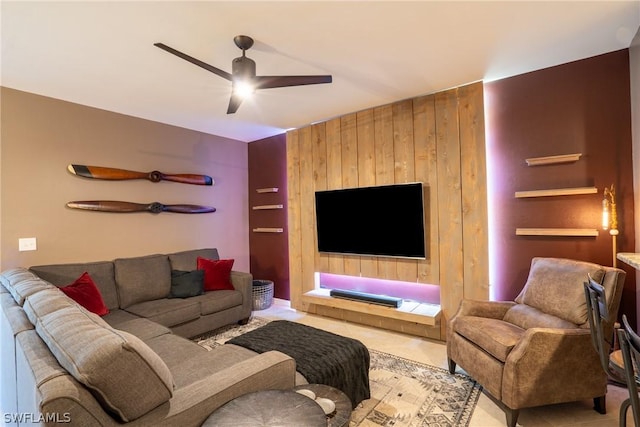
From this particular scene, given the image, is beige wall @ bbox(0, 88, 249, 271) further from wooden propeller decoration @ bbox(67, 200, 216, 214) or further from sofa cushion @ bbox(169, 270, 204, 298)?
sofa cushion @ bbox(169, 270, 204, 298)

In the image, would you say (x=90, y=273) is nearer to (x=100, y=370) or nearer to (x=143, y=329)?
(x=143, y=329)

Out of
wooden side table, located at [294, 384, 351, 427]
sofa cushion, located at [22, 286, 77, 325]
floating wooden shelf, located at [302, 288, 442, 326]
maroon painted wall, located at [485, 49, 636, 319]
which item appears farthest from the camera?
floating wooden shelf, located at [302, 288, 442, 326]

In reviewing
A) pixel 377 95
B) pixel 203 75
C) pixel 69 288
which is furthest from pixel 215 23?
pixel 69 288

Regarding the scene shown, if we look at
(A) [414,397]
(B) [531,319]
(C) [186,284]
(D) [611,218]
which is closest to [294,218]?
(C) [186,284]

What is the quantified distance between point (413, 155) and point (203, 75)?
2285 mm

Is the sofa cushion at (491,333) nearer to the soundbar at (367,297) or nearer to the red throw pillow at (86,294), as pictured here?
the soundbar at (367,297)

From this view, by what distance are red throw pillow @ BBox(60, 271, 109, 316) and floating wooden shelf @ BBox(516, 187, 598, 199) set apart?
4.01 meters

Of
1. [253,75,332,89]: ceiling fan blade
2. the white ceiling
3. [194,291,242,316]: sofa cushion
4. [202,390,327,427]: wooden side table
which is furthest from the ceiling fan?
[194,291,242,316]: sofa cushion

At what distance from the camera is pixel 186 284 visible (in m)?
3.52

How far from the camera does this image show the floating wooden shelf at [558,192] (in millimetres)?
2545

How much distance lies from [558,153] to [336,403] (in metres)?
2.82

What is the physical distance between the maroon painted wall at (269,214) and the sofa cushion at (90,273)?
2.18m

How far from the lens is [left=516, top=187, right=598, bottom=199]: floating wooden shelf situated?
2545mm

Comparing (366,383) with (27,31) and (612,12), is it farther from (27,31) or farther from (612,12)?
(27,31)
